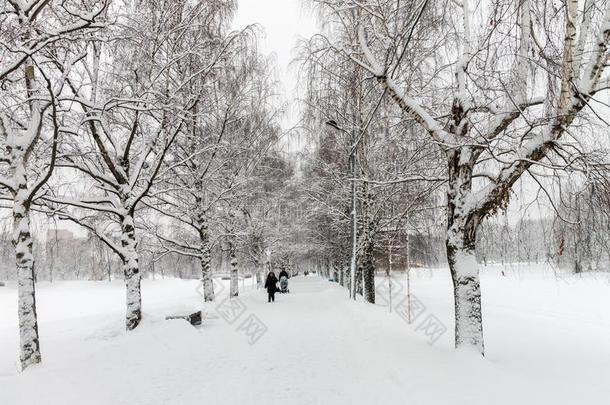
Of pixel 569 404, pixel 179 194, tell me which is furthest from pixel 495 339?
pixel 179 194

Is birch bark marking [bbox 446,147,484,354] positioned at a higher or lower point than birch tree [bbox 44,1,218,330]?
lower

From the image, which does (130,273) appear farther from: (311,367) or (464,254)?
(464,254)

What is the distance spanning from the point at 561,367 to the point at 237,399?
5.00 meters

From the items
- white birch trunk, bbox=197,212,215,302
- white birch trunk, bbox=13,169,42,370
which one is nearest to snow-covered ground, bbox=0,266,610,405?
white birch trunk, bbox=13,169,42,370

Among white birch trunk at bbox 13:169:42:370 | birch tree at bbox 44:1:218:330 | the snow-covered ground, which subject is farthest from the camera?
birch tree at bbox 44:1:218:330

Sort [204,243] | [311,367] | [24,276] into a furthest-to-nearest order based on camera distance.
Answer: [204,243], [311,367], [24,276]

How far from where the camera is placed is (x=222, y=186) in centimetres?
1833

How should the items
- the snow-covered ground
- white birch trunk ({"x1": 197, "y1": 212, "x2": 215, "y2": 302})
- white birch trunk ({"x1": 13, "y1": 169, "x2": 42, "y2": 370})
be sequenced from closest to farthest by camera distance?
the snow-covered ground
white birch trunk ({"x1": 13, "y1": 169, "x2": 42, "y2": 370})
white birch trunk ({"x1": 197, "y1": 212, "x2": 215, "y2": 302})

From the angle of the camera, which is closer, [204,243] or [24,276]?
[24,276]

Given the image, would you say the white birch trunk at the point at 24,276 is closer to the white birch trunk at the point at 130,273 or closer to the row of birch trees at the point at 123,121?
the row of birch trees at the point at 123,121

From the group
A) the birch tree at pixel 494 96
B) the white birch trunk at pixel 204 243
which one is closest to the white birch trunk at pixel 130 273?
the white birch trunk at pixel 204 243

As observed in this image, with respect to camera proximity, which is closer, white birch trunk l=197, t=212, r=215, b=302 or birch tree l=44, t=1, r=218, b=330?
birch tree l=44, t=1, r=218, b=330

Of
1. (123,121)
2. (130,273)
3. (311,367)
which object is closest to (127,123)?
(123,121)

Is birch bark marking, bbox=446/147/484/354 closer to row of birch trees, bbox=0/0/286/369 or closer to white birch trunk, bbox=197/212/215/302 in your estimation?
A: row of birch trees, bbox=0/0/286/369
